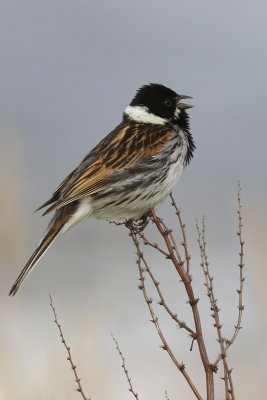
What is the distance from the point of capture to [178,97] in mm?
4547

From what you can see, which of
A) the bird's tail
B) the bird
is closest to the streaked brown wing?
the bird

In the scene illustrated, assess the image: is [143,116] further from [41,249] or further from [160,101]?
[41,249]

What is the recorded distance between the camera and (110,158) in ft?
13.4

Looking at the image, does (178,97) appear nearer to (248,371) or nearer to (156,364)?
(248,371)

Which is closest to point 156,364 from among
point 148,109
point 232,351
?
point 232,351

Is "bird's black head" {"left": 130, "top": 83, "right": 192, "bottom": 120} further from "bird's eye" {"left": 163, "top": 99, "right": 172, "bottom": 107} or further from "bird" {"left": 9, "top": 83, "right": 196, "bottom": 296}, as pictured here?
"bird" {"left": 9, "top": 83, "right": 196, "bottom": 296}

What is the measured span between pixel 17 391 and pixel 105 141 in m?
1.34

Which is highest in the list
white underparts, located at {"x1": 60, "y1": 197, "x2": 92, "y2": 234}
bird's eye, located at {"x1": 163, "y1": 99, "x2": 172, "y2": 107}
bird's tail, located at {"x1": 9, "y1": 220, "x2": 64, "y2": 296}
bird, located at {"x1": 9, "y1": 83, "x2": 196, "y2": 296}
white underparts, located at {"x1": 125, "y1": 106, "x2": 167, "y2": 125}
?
bird's eye, located at {"x1": 163, "y1": 99, "x2": 172, "y2": 107}

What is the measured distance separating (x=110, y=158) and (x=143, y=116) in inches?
21.7

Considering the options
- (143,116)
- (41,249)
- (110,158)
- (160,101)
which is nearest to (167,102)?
(160,101)

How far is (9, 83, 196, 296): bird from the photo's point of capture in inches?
154

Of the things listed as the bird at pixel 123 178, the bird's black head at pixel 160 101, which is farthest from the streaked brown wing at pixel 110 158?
the bird's black head at pixel 160 101

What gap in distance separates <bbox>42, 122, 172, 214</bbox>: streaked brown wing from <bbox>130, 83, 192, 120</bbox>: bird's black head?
0.22 metres

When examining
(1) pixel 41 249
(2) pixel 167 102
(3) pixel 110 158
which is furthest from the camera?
(2) pixel 167 102
